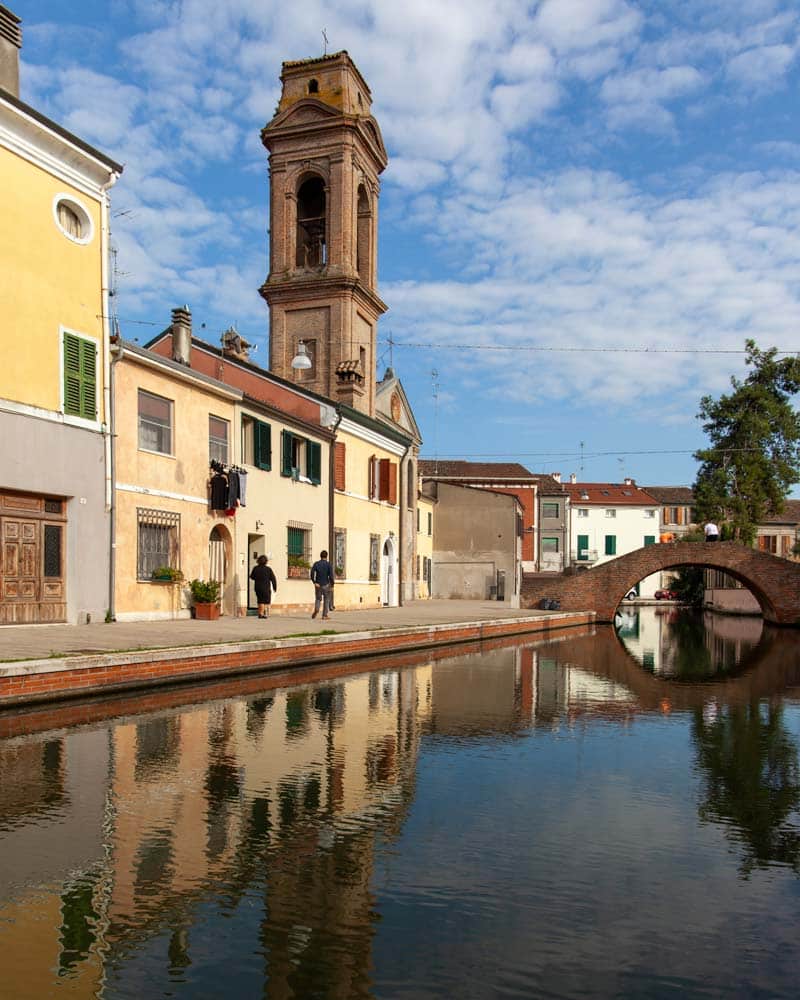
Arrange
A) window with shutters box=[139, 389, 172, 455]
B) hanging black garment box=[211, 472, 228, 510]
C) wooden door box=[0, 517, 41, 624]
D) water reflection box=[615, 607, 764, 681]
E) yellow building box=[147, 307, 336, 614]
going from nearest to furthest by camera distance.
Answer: wooden door box=[0, 517, 41, 624]
water reflection box=[615, 607, 764, 681]
window with shutters box=[139, 389, 172, 455]
hanging black garment box=[211, 472, 228, 510]
yellow building box=[147, 307, 336, 614]

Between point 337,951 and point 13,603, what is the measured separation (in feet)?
43.8

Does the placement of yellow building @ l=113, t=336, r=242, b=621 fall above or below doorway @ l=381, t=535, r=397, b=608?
above

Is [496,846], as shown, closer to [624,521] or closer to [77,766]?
[77,766]

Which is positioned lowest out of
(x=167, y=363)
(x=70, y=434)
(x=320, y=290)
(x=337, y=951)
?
(x=337, y=951)

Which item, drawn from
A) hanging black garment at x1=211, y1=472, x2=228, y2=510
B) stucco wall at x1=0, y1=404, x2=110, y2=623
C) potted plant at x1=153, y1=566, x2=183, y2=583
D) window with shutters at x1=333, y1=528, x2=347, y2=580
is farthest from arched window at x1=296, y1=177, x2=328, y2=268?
stucco wall at x1=0, y1=404, x2=110, y2=623

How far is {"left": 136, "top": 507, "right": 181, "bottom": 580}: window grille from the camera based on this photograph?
18938 millimetres

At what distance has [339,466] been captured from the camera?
97.5 feet

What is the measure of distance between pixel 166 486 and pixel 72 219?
5761 mm

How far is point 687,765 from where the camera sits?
7.98 meters

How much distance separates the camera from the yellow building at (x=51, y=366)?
15758 mm

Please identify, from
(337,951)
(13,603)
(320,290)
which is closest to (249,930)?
(337,951)

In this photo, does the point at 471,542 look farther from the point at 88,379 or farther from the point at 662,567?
the point at 88,379

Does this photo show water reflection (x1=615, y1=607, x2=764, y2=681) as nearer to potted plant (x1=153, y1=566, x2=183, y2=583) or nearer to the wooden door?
potted plant (x1=153, y1=566, x2=183, y2=583)

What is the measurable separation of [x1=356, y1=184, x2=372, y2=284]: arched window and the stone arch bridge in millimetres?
15180
